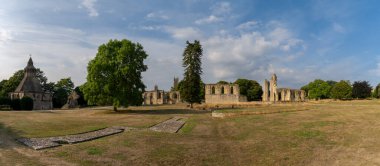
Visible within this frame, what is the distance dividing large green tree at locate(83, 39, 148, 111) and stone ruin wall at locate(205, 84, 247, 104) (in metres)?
38.1

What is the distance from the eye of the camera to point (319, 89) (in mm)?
112500

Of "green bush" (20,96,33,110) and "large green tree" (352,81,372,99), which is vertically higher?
"large green tree" (352,81,372,99)

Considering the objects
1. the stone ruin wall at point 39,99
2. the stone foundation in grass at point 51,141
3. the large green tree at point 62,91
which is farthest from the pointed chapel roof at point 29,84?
the stone foundation in grass at point 51,141

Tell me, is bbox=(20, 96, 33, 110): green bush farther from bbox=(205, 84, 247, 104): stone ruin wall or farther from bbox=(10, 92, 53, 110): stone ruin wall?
bbox=(205, 84, 247, 104): stone ruin wall

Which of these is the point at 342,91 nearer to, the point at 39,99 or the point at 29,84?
the point at 39,99

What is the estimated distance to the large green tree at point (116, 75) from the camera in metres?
41.4

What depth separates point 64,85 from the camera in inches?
3617

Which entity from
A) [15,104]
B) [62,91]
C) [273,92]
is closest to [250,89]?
[273,92]

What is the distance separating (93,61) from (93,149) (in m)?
29.5

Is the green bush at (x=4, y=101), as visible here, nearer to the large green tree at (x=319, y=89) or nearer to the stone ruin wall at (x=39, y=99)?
the stone ruin wall at (x=39, y=99)

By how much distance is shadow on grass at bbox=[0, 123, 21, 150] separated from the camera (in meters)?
16.9

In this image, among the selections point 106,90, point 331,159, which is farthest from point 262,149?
point 106,90

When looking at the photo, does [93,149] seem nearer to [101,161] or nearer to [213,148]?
[101,161]

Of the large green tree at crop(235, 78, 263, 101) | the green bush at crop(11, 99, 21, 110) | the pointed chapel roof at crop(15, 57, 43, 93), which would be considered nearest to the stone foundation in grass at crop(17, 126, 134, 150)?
→ the green bush at crop(11, 99, 21, 110)
